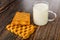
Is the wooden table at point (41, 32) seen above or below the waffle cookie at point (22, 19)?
below

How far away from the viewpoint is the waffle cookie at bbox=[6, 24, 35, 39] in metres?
0.70

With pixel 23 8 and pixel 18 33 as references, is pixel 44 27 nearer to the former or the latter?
pixel 18 33

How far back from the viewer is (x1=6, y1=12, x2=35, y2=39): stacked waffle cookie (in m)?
0.71

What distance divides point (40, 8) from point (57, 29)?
15 centimetres

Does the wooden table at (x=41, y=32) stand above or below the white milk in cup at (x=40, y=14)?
below

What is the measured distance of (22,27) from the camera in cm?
76

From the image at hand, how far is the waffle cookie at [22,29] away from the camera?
705 millimetres

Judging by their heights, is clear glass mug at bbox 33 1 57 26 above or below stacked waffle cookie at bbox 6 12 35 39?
above

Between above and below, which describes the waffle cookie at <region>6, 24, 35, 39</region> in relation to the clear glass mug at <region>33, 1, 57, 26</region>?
below

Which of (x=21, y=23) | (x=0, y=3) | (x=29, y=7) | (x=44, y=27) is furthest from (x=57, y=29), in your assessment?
(x=0, y=3)

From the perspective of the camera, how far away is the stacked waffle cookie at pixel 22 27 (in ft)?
2.34

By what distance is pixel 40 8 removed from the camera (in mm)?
769

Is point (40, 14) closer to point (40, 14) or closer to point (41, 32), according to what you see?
point (40, 14)

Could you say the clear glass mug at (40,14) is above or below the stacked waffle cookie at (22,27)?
above
